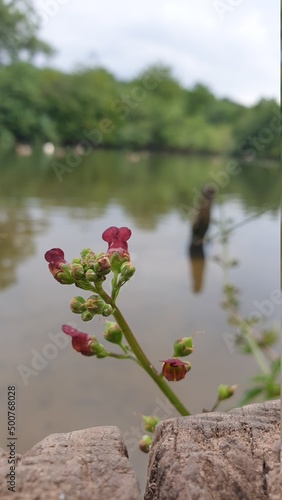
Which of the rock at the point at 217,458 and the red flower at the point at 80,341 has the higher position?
the red flower at the point at 80,341

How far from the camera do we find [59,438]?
310 mm

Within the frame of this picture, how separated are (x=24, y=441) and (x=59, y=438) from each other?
63cm

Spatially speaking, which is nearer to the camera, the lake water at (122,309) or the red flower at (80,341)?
the red flower at (80,341)

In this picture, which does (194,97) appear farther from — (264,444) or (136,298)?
(264,444)

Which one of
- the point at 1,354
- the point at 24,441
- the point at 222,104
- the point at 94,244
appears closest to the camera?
the point at 24,441

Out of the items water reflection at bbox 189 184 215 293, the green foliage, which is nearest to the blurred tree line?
the green foliage

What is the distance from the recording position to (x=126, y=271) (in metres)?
0.29

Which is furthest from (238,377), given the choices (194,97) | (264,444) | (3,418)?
(194,97)

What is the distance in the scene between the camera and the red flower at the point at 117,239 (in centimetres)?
29

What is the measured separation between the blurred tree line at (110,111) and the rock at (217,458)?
88cm

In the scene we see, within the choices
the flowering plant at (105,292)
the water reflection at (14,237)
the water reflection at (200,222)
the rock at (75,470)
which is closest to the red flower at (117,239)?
the flowering plant at (105,292)

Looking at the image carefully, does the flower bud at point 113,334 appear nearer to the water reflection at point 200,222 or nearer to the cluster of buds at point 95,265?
the cluster of buds at point 95,265

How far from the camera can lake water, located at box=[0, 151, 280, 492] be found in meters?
1.01

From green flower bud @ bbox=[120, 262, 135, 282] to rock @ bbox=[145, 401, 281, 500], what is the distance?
0.32 ft
